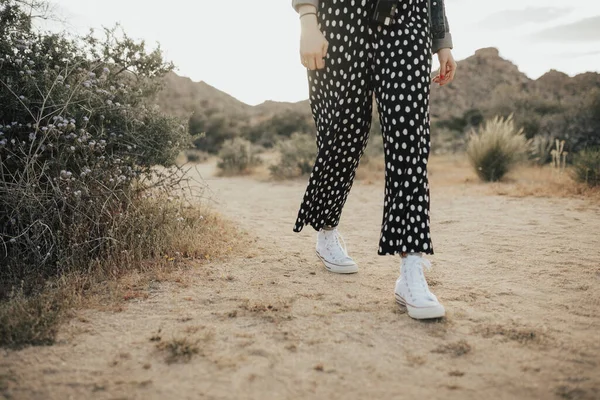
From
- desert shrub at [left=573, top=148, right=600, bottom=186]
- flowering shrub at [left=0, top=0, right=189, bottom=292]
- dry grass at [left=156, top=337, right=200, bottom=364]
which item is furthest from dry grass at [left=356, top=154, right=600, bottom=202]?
dry grass at [left=156, top=337, right=200, bottom=364]

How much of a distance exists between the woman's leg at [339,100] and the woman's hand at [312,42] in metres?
0.09

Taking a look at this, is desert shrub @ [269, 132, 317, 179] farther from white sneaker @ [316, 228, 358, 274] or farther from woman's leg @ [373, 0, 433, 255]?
woman's leg @ [373, 0, 433, 255]

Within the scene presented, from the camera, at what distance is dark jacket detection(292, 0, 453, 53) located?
2.15 m

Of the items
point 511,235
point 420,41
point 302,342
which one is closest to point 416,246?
point 302,342

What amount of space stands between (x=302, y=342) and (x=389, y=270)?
118 centimetres

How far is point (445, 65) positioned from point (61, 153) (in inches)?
82.6

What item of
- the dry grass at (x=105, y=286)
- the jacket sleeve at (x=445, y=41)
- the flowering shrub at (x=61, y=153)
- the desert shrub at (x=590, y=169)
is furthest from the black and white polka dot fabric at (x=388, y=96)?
the desert shrub at (x=590, y=169)

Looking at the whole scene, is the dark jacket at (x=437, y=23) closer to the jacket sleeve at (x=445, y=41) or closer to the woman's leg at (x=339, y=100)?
the jacket sleeve at (x=445, y=41)

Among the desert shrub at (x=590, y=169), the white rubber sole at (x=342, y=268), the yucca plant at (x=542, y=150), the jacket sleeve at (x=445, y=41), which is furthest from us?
the yucca plant at (x=542, y=150)

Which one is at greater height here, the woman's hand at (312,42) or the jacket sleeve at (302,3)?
the jacket sleeve at (302,3)

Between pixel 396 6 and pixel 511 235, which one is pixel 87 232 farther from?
pixel 511 235

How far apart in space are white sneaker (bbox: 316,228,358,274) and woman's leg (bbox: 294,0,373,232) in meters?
0.22

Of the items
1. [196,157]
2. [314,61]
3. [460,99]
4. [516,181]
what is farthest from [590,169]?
[460,99]

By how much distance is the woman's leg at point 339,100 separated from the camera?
2143 millimetres
